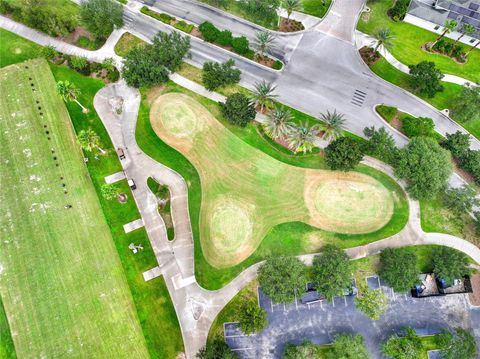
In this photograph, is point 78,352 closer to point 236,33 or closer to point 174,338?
point 174,338

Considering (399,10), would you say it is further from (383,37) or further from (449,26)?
(383,37)

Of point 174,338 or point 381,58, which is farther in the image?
point 381,58

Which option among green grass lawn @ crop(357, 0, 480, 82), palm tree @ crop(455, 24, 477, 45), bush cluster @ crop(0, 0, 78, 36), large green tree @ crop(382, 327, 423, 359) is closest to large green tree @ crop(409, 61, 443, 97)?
green grass lawn @ crop(357, 0, 480, 82)

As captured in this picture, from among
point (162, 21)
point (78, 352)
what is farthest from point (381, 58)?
point (78, 352)

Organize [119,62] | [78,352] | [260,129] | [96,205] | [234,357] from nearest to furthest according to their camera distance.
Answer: [234,357] < [78,352] < [96,205] < [260,129] < [119,62]

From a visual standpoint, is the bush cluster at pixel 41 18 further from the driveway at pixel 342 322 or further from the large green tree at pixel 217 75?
the driveway at pixel 342 322

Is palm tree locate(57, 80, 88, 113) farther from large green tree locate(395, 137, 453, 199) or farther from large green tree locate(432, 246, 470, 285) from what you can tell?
large green tree locate(432, 246, 470, 285)

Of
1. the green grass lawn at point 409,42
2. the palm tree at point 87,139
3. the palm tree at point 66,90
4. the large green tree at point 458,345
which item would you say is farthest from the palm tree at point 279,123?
the large green tree at point 458,345

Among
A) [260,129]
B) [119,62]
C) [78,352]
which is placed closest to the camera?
→ [78,352]
